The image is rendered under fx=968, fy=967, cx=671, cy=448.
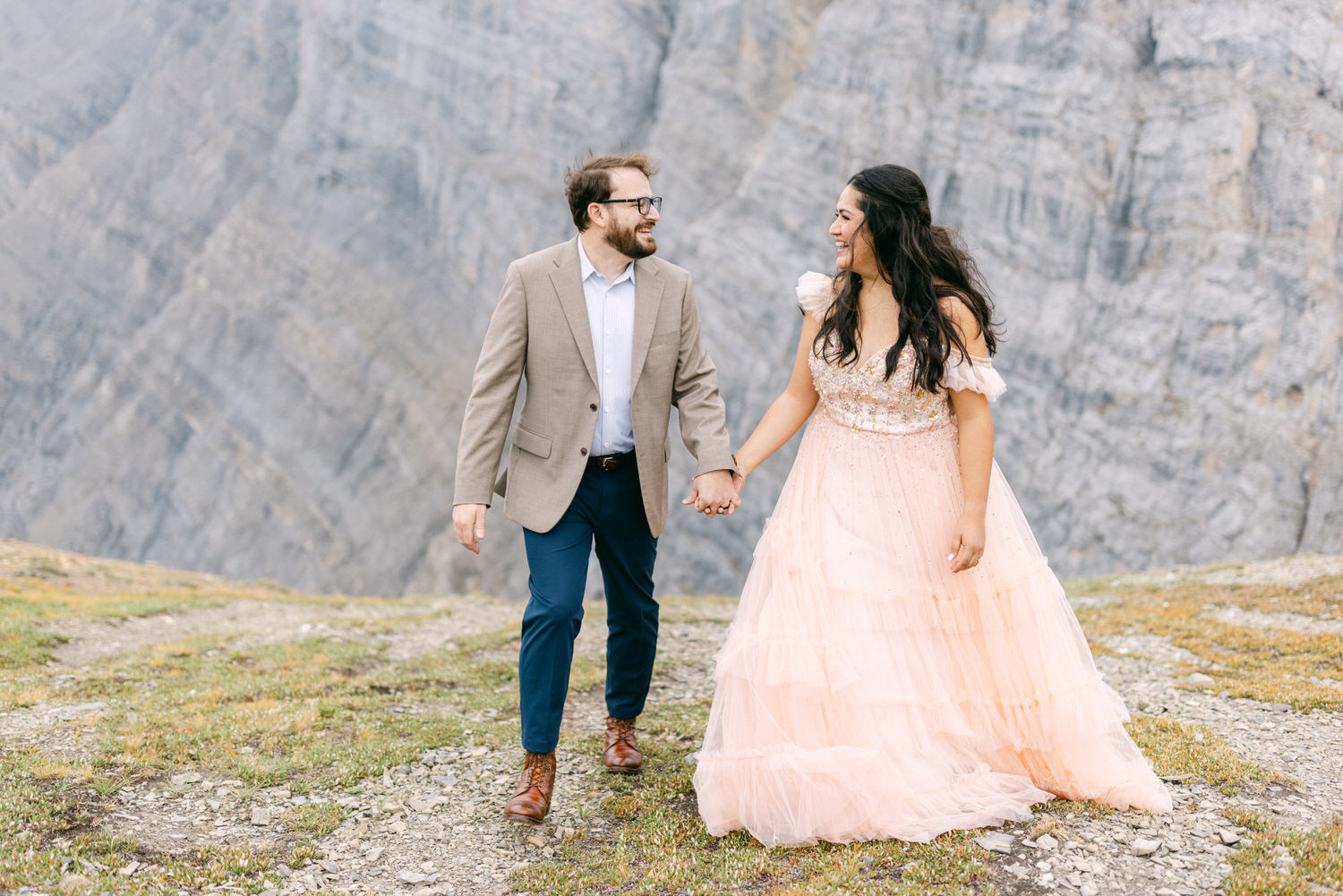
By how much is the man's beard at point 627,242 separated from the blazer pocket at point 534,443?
3.93ft

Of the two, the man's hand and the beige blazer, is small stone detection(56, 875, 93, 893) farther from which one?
the beige blazer

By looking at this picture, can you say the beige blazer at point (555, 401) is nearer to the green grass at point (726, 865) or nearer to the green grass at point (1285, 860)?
the green grass at point (726, 865)

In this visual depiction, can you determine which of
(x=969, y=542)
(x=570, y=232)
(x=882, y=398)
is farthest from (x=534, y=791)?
(x=570, y=232)

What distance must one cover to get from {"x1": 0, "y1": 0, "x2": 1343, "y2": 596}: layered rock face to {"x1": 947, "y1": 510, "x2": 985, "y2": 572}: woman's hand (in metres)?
34.0

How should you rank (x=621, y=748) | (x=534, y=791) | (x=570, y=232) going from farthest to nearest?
(x=570, y=232)
(x=621, y=748)
(x=534, y=791)

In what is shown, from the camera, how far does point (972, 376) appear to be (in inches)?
202

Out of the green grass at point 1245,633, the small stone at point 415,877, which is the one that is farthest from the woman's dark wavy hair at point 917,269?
the green grass at point 1245,633

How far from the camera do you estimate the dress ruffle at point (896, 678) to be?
4867 millimetres

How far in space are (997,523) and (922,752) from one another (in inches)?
51.9

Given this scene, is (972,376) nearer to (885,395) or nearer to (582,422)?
(885,395)

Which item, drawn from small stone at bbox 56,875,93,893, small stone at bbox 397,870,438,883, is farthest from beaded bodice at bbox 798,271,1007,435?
small stone at bbox 56,875,93,893

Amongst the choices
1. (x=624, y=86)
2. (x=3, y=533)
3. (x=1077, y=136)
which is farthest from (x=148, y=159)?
(x=1077, y=136)

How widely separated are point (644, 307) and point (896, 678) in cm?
254

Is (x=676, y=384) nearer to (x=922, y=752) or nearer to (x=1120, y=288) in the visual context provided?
(x=922, y=752)
